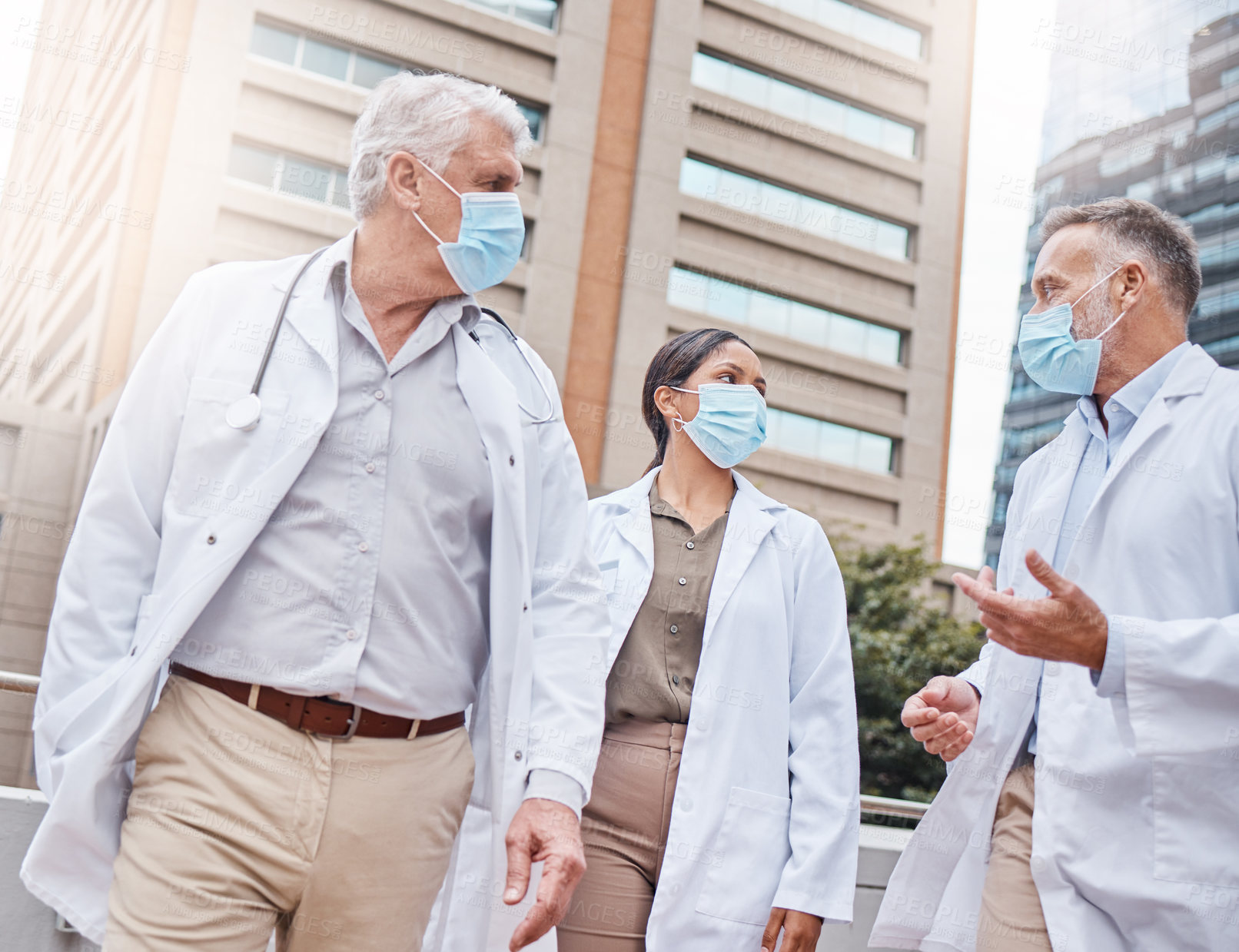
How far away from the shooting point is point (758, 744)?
7.84 ft

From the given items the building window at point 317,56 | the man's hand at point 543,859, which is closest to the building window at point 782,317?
the building window at point 317,56

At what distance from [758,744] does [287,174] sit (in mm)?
26473

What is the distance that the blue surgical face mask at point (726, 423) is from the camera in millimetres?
2854

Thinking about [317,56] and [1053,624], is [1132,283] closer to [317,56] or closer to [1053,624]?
[1053,624]

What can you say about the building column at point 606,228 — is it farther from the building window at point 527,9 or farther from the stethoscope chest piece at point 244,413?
the stethoscope chest piece at point 244,413

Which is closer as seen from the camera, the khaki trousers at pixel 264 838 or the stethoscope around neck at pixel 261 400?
the khaki trousers at pixel 264 838

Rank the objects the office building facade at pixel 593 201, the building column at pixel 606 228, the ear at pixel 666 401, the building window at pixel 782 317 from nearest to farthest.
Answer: the ear at pixel 666 401
the office building facade at pixel 593 201
the building column at pixel 606 228
the building window at pixel 782 317

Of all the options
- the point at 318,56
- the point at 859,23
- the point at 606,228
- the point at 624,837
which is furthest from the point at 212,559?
the point at 859,23

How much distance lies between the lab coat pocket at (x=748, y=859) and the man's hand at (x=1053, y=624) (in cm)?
80

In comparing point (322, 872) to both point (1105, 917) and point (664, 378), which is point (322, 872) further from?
point (664, 378)

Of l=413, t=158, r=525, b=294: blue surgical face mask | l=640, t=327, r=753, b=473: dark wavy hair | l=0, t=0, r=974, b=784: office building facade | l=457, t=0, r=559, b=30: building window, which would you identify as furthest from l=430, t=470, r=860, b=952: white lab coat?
l=457, t=0, r=559, b=30: building window

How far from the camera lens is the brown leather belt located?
158 cm

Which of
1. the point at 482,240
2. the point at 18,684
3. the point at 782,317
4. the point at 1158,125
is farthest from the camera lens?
the point at 782,317

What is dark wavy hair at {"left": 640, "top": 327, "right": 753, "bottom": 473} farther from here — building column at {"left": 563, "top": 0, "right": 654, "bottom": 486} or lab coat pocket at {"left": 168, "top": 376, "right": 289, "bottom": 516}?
building column at {"left": 563, "top": 0, "right": 654, "bottom": 486}
